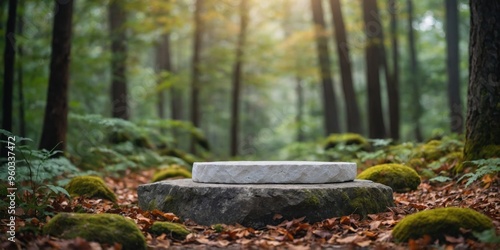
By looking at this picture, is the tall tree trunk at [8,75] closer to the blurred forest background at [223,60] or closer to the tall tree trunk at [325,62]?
the blurred forest background at [223,60]

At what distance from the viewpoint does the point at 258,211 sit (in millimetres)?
5672

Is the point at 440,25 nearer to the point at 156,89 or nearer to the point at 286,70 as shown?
the point at 286,70

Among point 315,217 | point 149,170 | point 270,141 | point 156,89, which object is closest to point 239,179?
point 315,217

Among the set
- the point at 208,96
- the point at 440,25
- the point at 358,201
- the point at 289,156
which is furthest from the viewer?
the point at 208,96

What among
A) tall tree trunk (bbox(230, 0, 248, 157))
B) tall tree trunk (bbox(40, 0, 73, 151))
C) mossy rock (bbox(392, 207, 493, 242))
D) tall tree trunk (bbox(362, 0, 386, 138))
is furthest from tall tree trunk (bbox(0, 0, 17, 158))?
tall tree trunk (bbox(230, 0, 248, 157))

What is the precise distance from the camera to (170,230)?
17.1ft

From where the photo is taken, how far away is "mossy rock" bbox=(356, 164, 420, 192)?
305 inches

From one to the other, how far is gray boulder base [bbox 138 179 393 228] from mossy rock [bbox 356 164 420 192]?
1543mm

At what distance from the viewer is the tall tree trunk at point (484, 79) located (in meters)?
7.25

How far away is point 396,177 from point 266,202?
9.82 feet

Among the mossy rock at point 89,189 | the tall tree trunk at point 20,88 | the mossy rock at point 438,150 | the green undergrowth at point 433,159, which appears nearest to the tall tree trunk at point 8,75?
the mossy rock at point 89,189

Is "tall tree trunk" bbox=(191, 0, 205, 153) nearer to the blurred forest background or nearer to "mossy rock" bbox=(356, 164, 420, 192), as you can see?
the blurred forest background

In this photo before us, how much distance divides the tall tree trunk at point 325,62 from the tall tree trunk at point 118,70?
6.72 metres

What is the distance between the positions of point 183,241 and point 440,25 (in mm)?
24936
